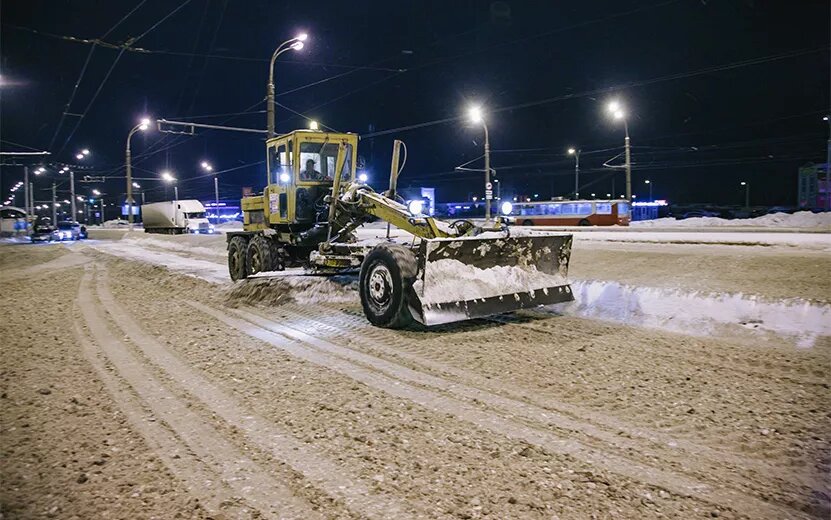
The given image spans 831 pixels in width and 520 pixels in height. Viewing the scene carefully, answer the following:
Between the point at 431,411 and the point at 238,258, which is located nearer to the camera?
the point at 431,411

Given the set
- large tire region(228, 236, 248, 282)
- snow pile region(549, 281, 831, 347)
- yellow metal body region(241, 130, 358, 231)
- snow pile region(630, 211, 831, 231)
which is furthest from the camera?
snow pile region(630, 211, 831, 231)

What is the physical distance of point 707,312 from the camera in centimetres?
851

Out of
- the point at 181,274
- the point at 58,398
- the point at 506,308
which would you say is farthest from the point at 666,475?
the point at 181,274

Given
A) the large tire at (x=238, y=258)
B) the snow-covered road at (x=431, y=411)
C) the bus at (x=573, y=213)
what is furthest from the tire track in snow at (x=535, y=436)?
the bus at (x=573, y=213)

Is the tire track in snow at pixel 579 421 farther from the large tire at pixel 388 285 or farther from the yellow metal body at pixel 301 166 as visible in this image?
the yellow metal body at pixel 301 166

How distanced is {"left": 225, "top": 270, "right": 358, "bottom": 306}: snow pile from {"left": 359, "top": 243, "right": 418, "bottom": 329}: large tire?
212cm

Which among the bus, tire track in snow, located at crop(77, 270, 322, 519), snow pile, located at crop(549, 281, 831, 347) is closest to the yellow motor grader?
snow pile, located at crop(549, 281, 831, 347)

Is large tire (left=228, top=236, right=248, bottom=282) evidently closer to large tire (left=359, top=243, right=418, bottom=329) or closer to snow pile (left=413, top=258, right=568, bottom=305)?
large tire (left=359, top=243, right=418, bottom=329)

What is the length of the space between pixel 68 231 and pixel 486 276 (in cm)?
4449

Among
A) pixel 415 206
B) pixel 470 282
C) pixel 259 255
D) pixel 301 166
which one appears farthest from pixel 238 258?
pixel 470 282

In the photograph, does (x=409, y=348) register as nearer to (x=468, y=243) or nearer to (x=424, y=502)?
(x=468, y=243)

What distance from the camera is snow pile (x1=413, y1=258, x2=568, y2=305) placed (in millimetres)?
7418

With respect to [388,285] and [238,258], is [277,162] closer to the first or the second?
[238,258]

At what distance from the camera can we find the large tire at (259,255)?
12.0 metres
